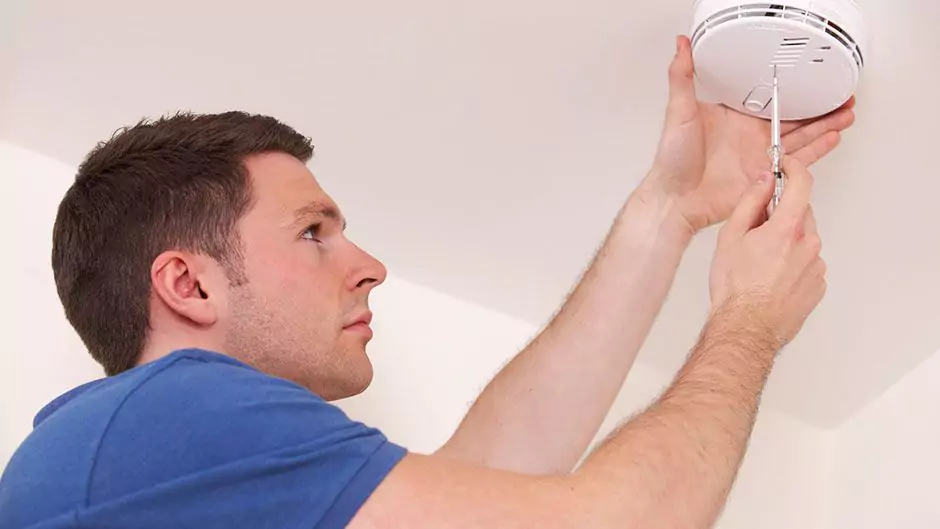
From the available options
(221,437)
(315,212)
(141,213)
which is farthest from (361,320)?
(221,437)

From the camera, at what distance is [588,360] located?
1.24 meters

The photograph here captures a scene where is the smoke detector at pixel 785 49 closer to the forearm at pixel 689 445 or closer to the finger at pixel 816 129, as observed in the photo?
the finger at pixel 816 129

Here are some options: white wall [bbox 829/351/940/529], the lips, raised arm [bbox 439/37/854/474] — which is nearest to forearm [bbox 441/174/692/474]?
raised arm [bbox 439/37/854/474]

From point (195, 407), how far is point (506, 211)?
27.8 inches

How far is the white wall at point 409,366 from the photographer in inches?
51.7

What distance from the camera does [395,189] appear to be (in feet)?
4.60

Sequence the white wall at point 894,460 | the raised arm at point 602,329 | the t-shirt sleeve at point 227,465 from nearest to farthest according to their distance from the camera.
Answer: the t-shirt sleeve at point 227,465 → the raised arm at point 602,329 → the white wall at point 894,460

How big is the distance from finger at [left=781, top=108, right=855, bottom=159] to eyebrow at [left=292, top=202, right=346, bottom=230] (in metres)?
0.47

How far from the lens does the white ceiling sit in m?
1.12

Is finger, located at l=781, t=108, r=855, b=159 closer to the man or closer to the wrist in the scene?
the man

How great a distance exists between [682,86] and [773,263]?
21cm

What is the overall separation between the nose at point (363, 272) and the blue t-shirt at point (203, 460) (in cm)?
29

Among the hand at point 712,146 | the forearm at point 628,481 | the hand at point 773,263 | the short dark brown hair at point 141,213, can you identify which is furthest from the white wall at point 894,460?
the short dark brown hair at point 141,213

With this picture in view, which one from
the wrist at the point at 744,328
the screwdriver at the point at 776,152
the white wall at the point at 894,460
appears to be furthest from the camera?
the white wall at the point at 894,460
